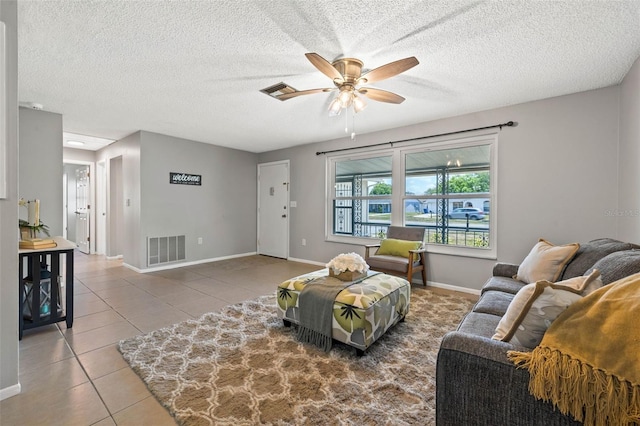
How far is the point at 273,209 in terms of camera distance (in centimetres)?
605

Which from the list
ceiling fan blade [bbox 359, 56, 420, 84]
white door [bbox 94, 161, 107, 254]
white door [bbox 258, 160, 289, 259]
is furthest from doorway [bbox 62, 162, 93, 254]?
ceiling fan blade [bbox 359, 56, 420, 84]

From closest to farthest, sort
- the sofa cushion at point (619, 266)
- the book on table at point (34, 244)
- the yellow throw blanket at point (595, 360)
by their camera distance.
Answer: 1. the yellow throw blanket at point (595, 360)
2. the sofa cushion at point (619, 266)
3. the book on table at point (34, 244)

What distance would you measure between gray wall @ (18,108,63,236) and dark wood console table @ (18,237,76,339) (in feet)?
4.87

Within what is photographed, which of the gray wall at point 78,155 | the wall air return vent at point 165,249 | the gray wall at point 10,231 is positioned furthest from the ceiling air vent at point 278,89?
the gray wall at point 78,155

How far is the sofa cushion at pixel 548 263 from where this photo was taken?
2.14m

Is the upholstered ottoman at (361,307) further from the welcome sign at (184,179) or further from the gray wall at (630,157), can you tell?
the welcome sign at (184,179)

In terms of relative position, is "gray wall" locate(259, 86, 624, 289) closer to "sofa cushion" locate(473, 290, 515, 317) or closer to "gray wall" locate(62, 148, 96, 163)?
"sofa cushion" locate(473, 290, 515, 317)

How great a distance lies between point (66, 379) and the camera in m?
1.80

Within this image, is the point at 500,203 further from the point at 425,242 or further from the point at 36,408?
the point at 36,408

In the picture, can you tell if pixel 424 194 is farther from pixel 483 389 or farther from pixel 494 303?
pixel 483 389

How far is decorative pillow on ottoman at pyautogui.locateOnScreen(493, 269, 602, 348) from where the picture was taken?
1.09 m

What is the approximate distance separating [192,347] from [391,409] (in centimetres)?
153

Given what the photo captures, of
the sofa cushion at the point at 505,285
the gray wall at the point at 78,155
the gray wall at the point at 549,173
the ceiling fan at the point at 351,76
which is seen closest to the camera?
the ceiling fan at the point at 351,76

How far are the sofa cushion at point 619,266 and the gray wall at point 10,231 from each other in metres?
3.34
